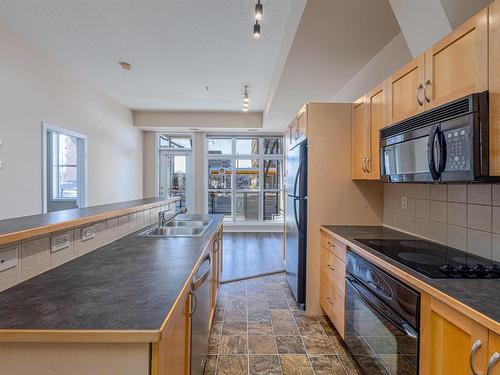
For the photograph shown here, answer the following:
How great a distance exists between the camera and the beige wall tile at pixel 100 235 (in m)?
1.69

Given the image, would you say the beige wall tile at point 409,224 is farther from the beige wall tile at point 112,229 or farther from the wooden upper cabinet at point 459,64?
the beige wall tile at point 112,229

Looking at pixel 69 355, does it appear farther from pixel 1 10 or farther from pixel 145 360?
pixel 1 10

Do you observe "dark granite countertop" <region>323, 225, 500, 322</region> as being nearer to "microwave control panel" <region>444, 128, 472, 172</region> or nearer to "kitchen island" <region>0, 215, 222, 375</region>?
"microwave control panel" <region>444, 128, 472, 172</region>

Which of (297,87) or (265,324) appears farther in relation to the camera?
(297,87)

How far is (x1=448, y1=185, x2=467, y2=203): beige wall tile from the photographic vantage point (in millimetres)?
1696

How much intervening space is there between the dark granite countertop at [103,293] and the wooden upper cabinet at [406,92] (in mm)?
1610

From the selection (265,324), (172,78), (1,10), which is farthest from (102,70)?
(265,324)

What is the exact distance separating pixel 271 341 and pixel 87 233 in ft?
5.38

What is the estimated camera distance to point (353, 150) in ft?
8.48

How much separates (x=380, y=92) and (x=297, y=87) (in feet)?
5.83

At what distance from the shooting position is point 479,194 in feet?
5.19

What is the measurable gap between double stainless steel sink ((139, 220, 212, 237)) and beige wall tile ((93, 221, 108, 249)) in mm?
394

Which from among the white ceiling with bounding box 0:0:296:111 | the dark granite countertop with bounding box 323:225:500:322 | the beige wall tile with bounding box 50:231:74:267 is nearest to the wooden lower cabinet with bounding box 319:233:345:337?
the dark granite countertop with bounding box 323:225:500:322

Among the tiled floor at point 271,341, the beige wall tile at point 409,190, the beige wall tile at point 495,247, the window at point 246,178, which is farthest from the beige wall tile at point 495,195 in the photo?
the window at point 246,178
